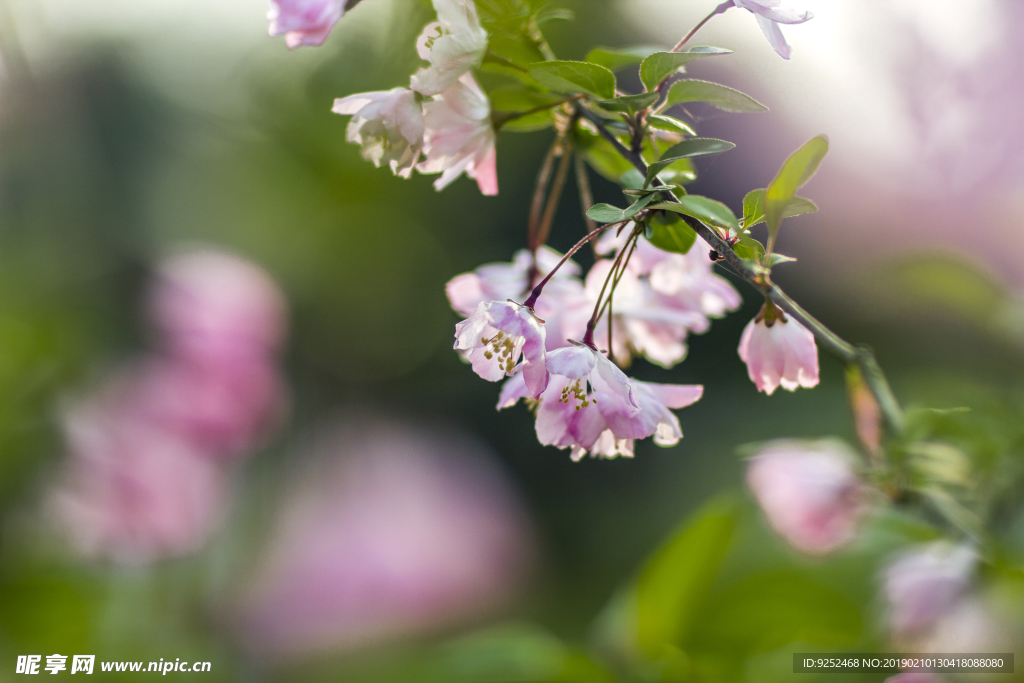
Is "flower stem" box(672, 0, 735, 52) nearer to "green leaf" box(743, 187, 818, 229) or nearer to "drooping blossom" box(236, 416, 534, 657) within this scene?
"green leaf" box(743, 187, 818, 229)

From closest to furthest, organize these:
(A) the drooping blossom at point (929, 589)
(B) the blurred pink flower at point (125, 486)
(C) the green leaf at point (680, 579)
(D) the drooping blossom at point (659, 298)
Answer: (D) the drooping blossom at point (659, 298) → (A) the drooping blossom at point (929, 589) → (C) the green leaf at point (680, 579) → (B) the blurred pink flower at point (125, 486)

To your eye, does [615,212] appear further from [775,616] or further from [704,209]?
[775,616]

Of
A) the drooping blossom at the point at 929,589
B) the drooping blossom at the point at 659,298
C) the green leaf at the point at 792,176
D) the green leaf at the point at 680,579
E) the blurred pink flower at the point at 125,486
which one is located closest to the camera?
the green leaf at the point at 792,176

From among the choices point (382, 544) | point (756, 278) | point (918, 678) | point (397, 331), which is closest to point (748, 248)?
point (756, 278)

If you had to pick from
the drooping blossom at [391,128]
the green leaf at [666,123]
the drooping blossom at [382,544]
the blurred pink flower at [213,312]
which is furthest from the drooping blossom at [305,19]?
the drooping blossom at [382,544]

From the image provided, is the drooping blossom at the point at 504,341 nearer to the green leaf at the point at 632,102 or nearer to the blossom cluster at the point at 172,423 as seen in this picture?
the green leaf at the point at 632,102

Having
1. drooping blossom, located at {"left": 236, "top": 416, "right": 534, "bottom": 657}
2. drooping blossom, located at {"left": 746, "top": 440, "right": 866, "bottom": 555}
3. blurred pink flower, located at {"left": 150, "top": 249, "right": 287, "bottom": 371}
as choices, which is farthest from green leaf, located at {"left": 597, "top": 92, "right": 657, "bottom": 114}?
drooping blossom, located at {"left": 236, "top": 416, "right": 534, "bottom": 657}
